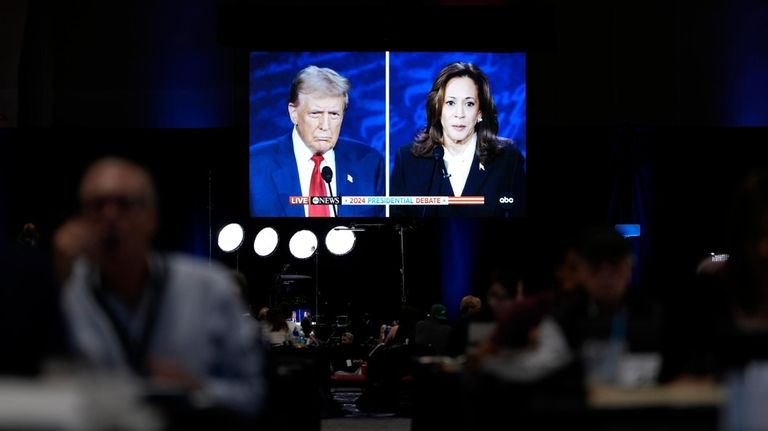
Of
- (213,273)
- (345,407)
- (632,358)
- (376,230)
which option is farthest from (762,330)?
(376,230)

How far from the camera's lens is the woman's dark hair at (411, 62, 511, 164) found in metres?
13.3

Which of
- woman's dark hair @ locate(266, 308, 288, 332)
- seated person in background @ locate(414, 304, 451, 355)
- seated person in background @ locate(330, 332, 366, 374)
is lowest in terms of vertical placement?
seated person in background @ locate(330, 332, 366, 374)

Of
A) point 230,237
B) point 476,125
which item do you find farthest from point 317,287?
point 476,125

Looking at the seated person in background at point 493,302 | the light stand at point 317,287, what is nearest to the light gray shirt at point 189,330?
the seated person in background at point 493,302

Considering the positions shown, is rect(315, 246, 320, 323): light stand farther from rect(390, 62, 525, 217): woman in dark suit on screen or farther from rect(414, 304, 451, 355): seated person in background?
rect(414, 304, 451, 355): seated person in background

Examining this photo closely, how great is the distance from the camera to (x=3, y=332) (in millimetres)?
3070

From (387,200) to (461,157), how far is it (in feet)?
2.99


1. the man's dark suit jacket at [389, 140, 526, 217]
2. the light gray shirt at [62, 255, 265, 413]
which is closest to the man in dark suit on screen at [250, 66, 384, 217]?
the man's dark suit jacket at [389, 140, 526, 217]

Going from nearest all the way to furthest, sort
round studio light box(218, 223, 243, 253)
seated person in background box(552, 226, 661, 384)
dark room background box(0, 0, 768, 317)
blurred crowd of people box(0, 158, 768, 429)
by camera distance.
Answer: blurred crowd of people box(0, 158, 768, 429) < seated person in background box(552, 226, 661, 384) < dark room background box(0, 0, 768, 317) < round studio light box(218, 223, 243, 253)

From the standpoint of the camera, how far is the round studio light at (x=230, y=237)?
1496cm

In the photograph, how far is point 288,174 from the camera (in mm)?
13391

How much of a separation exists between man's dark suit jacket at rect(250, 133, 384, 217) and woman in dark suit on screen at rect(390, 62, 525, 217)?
33 centimetres

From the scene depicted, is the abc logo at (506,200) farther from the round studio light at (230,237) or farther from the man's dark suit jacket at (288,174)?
the round studio light at (230,237)

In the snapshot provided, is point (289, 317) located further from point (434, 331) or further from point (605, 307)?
point (605, 307)
